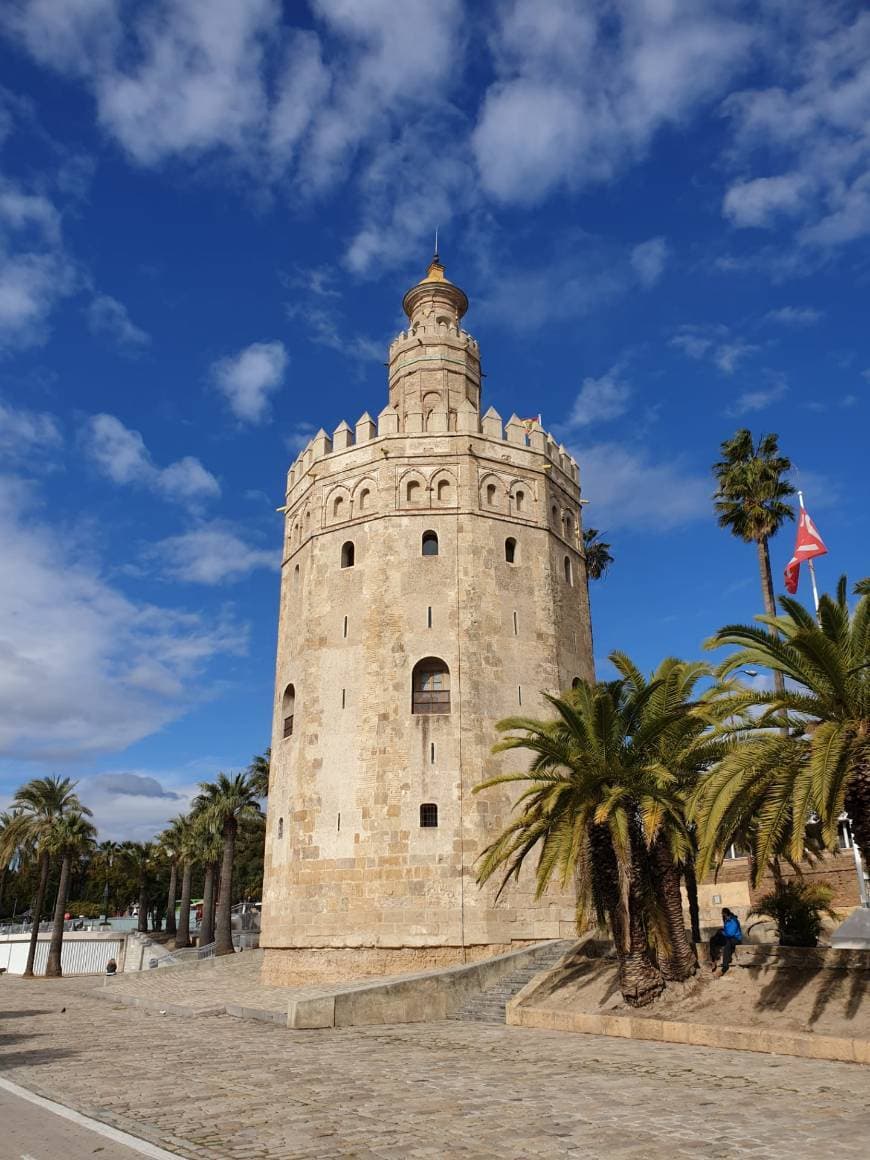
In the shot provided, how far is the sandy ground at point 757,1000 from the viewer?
1226cm

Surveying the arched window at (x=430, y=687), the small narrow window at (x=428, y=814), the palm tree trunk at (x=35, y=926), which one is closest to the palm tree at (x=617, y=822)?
the small narrow window at (x=428, y=814)

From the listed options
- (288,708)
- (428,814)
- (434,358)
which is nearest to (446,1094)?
(428,814)

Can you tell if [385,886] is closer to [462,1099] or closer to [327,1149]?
[462,1099]

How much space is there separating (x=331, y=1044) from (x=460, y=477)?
15761 millimetres

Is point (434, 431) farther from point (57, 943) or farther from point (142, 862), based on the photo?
point (142, 862)

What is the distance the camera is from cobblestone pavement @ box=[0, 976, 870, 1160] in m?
7.29

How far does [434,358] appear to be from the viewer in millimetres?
28562

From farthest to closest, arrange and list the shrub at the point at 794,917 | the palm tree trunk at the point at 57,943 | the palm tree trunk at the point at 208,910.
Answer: the palm tree trunk at the point at 208,910, the palm tree trunk at the point at 57,943, the shrub at the point at 794,917

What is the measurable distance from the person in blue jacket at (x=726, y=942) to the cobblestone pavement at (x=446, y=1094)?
235 cm

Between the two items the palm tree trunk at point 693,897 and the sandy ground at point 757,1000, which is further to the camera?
the palm tree trunk at point 693,897

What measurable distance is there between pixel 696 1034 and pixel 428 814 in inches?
385

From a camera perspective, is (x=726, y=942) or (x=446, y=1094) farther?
(x=726, y=942)

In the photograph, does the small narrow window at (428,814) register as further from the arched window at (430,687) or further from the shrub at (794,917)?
the shrub at (794,917)

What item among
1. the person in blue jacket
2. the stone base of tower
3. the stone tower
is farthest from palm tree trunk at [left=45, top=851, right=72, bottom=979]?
the person in blue jacket
